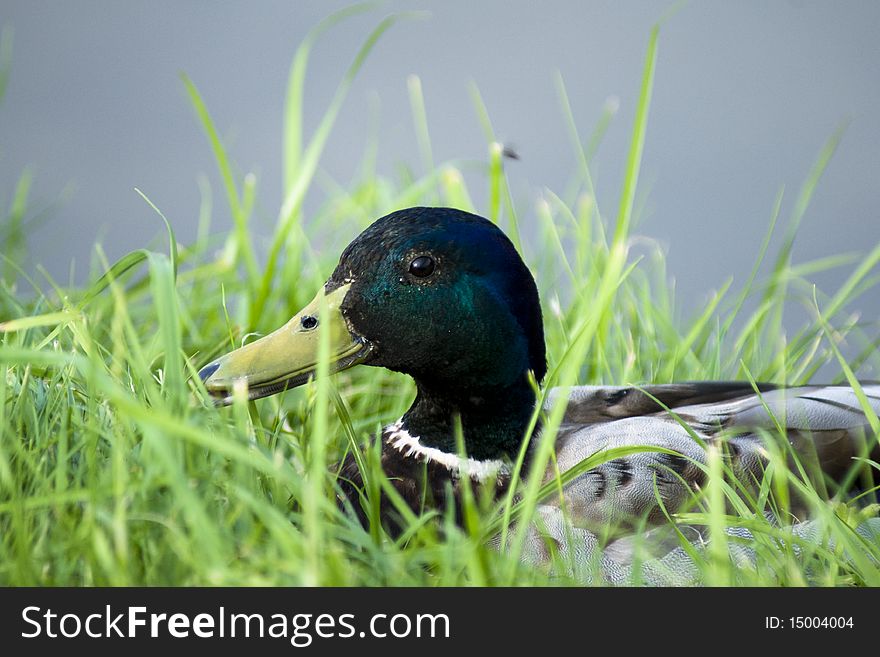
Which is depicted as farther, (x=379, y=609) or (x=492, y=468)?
(x=492, y=468)

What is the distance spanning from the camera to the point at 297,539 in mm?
1354

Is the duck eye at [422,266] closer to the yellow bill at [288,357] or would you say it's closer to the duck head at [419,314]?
the duck head at [419,314]

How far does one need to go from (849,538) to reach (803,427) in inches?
18.1

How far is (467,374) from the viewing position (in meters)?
2.00

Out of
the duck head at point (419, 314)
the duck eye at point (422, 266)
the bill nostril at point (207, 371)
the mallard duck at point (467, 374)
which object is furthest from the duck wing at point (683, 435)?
the bill nostril at point (207, 371)

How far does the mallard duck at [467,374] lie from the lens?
6.33 ft

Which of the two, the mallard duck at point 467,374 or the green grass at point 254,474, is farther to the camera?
the mallard duck at point 467,374

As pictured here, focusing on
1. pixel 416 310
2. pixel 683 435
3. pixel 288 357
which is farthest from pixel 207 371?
pixel 683 435

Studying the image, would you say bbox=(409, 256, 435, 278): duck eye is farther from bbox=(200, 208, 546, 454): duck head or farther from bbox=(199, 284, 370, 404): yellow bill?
bbox=(199, 284, 370, 404): yellow bill

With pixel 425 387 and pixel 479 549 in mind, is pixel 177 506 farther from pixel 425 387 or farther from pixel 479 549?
pixel 425 387

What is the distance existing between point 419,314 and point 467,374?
152 mm

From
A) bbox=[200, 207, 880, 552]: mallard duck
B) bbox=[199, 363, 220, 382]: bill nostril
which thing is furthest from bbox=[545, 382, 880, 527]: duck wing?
bbox=[199, 363, 220, 382]: bill nostril

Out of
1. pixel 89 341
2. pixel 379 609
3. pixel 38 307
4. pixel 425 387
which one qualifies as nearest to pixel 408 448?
pixel 425 387

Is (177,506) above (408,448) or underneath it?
underneath
